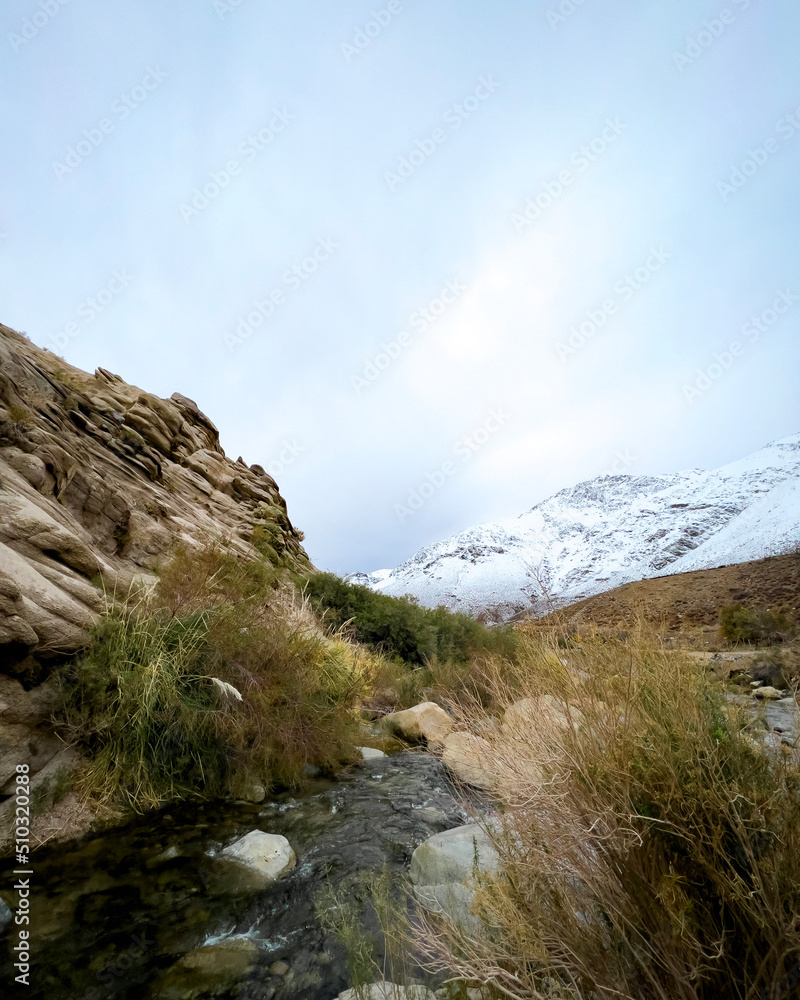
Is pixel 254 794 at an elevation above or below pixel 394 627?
below

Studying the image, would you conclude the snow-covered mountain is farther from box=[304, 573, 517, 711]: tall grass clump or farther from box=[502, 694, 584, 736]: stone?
box=[304, 573, 517, 711]: tall grass clump

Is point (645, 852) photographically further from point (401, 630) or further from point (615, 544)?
point (615, 544)

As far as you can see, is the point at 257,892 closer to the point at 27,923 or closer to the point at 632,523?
the point at 27,923

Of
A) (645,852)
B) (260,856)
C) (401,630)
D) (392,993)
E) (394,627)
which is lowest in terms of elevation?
(260,856)


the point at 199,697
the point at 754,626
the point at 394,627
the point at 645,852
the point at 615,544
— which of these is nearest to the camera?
the point at 645,852

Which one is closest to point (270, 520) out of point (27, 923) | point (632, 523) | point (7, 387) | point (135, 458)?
point (135, 458)

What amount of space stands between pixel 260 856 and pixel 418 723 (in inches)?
175

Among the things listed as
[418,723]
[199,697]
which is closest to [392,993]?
[199,697]

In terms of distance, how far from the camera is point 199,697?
15.5ft

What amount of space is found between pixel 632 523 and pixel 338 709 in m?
104

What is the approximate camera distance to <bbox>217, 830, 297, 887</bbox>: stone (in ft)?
11.9

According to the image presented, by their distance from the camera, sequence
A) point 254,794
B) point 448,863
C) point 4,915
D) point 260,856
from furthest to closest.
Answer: point 254,794 → point 260,856 → point 448,863 → point 4,915

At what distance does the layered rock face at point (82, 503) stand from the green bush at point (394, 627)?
6.62 feet

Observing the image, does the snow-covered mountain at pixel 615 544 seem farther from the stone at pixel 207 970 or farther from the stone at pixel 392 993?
the stone at pixel 207 970
